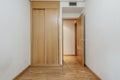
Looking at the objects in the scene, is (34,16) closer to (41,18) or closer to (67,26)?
(41,18)

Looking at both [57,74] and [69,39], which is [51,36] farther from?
[69,39]

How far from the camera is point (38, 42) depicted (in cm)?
503

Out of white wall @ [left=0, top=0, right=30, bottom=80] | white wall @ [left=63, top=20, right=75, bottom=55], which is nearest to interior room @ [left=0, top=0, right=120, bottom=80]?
white wall @ [left=0, top=0, right=30, bottom=80]

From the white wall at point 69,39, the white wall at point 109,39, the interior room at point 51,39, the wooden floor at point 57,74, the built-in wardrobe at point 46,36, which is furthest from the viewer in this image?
Answer: the white wall at point 69,39

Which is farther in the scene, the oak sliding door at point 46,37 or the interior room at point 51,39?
the oak sliding door at point 46,37

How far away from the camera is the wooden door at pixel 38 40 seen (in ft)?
16.5

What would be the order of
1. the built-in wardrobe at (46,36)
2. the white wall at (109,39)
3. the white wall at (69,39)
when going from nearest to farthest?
the white wall at (109,39) → the built-in wardrobe at (46,36) → the white wall at (69,39)

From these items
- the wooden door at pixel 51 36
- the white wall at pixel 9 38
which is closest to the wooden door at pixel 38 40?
the wooden door at pixel 51 36

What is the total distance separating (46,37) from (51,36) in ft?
0.69

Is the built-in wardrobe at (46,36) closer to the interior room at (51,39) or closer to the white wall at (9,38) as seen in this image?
the interior room at (51,39)

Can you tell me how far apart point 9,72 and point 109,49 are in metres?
2.40

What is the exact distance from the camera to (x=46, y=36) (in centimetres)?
502

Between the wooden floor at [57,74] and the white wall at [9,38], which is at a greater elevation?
the white wall at [9,38]

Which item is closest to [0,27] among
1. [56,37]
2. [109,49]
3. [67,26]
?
[109,49]
